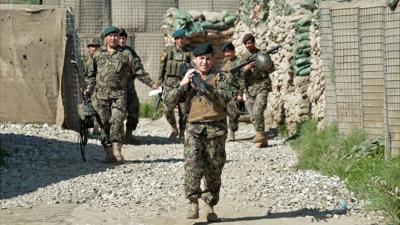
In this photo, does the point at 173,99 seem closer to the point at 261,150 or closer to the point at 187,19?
the point at 261,150

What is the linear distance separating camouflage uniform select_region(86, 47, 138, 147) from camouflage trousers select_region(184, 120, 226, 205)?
3610 mm

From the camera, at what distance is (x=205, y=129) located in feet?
26.0

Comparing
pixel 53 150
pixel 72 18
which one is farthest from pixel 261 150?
pixel 72 18

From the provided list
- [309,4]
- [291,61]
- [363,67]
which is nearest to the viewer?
[363,67]

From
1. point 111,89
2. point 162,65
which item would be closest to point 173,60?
point 162,65

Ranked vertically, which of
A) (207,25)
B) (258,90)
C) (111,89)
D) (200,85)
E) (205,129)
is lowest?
(205,129)

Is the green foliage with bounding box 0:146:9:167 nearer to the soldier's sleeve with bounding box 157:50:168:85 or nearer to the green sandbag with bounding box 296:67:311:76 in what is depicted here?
the soldier's sleeve with bounding box 157:50:168:85

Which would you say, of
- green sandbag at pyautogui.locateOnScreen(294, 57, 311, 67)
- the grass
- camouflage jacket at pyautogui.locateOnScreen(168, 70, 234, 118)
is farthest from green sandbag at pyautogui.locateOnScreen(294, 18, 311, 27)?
camouflage jacket at pyautogui.locateOnScreen(168, 70, 234, 118)

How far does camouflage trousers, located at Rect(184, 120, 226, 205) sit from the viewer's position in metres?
7.92

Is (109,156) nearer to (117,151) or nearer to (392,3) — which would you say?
(117,151)

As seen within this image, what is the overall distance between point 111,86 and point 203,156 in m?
3.74

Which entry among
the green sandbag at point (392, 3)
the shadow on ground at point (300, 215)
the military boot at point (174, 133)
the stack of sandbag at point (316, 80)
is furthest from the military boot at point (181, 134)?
the shadow on ground at point (300, 215)

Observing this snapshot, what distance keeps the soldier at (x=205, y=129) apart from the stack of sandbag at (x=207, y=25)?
11.2m

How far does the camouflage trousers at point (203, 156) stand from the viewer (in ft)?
26.0
